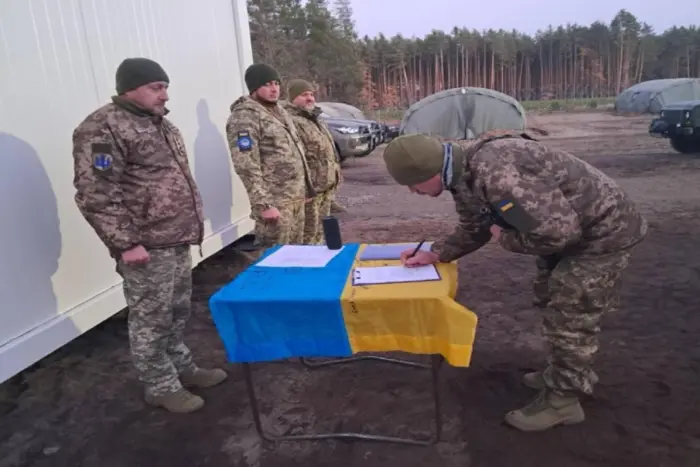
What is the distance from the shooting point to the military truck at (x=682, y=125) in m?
10.7

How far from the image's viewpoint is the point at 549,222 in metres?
1.96

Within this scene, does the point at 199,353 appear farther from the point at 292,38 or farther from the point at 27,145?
the point at 292,38

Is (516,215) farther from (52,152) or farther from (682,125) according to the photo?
(682,125)

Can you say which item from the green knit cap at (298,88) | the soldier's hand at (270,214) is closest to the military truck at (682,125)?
the green knit cap at (298,88)

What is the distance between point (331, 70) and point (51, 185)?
28907 millimetres

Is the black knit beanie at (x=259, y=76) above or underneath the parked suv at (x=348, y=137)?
above

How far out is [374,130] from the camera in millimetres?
14070

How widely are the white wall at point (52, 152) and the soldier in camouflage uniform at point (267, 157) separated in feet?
2.30

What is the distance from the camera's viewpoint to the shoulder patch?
230 centimetres

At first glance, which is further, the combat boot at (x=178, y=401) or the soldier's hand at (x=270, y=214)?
the soldier's hand at (x=270, y=214)

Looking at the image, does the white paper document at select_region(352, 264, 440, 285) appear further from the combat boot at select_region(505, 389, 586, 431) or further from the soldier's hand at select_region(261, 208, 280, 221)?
the soldier's hand at select_region(261, 208, 280, 221)

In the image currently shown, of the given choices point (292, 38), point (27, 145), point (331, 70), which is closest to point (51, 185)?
point (27, 145)

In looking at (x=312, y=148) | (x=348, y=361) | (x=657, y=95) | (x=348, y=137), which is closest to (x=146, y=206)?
(x=348, y=361)

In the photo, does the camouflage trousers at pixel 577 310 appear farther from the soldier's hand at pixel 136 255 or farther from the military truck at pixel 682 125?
the military truck at pixel 682 125
